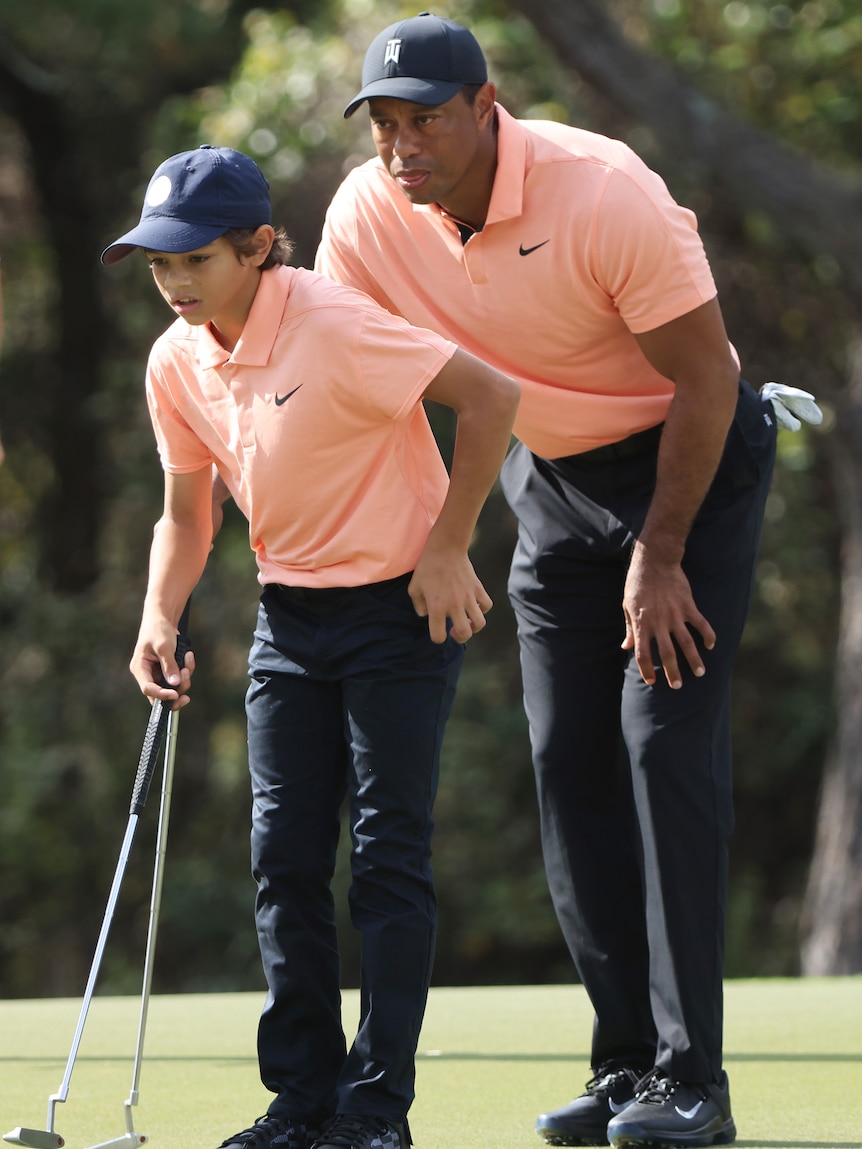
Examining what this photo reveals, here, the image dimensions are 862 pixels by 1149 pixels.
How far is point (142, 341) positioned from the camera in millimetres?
13727

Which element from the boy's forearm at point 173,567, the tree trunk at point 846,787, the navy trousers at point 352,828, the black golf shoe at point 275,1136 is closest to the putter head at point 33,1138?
the black golf shoe at point 275,1136

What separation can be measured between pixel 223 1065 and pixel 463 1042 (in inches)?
25.4

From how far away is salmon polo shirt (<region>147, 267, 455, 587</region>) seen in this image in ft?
9.30

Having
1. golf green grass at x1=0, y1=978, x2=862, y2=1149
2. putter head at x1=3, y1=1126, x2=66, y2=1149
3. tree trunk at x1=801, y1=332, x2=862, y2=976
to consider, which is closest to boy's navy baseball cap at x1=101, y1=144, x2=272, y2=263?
putter head at x1=3, y1=1126, x2=66, y2=1149

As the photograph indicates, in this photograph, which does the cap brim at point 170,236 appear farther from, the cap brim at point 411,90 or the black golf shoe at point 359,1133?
the black golf shoe at point 359,1133

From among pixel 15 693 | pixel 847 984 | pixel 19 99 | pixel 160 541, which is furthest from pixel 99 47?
pixel 160 541

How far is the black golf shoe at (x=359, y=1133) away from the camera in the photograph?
2.65 m

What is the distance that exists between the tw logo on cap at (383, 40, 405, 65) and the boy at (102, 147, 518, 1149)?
0.40 m

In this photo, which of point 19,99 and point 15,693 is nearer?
point 15,693

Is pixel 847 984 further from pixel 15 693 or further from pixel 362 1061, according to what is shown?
pixel 15 693

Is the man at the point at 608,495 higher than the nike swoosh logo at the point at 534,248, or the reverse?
the nike swoosh logo at the point at 534,248

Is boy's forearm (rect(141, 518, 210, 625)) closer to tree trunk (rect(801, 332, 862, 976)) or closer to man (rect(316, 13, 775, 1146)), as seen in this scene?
man (rect(316, 13, 775, 1146))

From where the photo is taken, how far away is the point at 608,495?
3.41 metres

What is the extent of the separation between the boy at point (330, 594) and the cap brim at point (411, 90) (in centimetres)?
32
